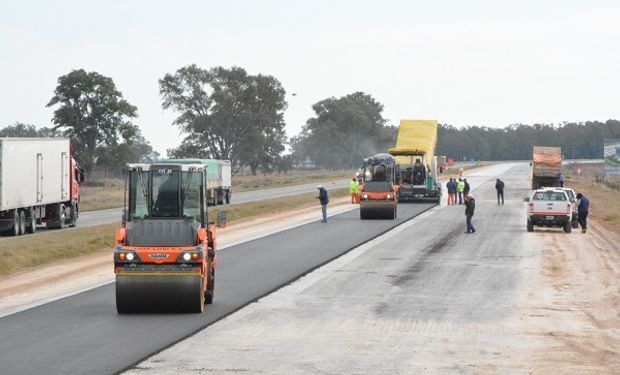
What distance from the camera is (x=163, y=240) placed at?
1967cm

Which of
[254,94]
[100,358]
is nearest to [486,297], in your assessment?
[100,358]

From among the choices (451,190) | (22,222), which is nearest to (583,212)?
(451,190)

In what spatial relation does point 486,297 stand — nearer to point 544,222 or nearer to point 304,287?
point 304,287

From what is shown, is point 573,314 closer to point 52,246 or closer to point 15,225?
point 52,246

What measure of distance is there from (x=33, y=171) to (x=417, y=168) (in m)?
30.2

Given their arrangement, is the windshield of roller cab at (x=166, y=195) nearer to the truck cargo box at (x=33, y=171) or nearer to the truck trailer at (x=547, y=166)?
the truck cargo box at (x=33, y=171)

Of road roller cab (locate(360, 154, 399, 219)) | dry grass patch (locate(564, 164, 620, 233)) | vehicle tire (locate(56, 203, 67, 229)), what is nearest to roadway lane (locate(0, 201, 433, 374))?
vehicle tire (locate(56, 203, 67, 229))

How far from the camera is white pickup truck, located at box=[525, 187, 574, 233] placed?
43.9m

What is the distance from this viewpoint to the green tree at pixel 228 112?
433 feet

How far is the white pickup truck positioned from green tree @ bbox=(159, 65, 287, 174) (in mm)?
88411

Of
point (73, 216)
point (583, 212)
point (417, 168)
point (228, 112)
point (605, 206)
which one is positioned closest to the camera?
point (583, 212)

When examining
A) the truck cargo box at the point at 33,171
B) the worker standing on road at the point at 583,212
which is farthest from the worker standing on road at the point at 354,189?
the truck cargo box at the point at 33,171

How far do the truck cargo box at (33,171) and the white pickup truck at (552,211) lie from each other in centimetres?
2103

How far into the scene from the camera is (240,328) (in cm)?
1928
